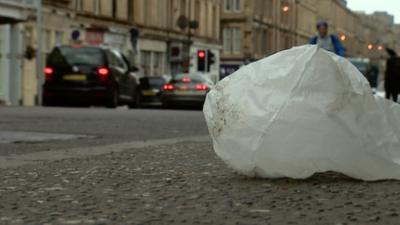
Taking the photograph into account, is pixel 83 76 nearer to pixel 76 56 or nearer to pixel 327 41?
pixel 76 56

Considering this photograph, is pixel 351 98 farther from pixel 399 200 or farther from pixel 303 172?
pixel 399 200

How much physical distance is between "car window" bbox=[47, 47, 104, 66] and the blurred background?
2548mm

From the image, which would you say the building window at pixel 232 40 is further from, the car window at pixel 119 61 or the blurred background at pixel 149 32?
the car window at pixel 119 61

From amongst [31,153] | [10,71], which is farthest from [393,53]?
[10,71]

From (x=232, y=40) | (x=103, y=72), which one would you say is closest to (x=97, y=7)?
(x=103, y=72)

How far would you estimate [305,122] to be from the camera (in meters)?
5.52

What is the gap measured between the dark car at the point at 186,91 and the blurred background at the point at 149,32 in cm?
429

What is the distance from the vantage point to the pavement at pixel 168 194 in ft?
14.2

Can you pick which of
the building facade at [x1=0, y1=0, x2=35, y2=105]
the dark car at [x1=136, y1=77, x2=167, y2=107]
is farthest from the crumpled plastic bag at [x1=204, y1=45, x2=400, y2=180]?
the building facade at [x1=0, y1=0, x2=35, y2=105]

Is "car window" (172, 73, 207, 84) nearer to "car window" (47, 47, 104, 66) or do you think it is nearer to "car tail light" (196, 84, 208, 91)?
"car tail light" (196, 84, 208, 91)

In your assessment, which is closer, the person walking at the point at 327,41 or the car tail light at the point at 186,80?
the person walking at the point at 327,41

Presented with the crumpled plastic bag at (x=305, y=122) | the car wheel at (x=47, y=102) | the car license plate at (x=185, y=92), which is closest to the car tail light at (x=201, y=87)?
the car license plate at (x=185, y=92)

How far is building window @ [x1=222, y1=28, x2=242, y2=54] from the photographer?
8444 centimetres

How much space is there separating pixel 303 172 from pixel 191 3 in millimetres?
59206
